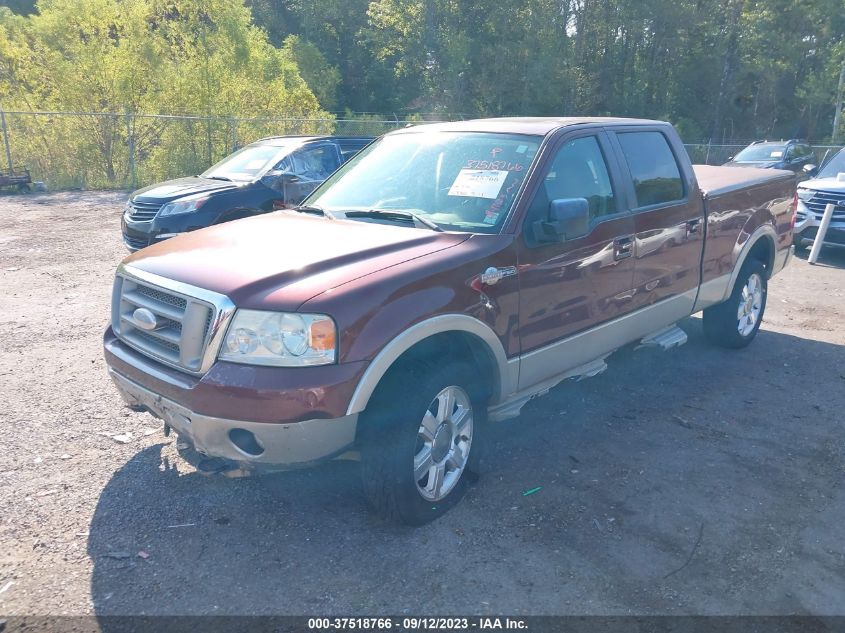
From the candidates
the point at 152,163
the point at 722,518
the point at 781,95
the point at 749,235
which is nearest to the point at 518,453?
the point at 722,518

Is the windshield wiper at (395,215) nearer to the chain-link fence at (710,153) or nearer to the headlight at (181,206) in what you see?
the headlight at (181,206)

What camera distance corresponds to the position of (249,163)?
10.4 metres

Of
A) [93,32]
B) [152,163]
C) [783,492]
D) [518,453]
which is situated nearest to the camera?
[783,492]

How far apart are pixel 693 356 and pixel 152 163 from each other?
60.5 feet

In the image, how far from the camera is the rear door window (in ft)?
16.0

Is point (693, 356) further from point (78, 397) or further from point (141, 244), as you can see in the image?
point (141, 244)

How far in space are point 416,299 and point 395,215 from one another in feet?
3.06

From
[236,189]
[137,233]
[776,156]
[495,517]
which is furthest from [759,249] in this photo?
[776,156]

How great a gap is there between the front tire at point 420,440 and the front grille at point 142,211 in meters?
7.17

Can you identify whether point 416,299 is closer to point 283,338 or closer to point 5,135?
point 283,338

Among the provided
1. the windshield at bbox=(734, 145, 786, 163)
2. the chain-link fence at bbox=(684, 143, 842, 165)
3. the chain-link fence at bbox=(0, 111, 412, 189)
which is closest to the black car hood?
the chain-link fence at bbox=(0, 111, 412, 189)

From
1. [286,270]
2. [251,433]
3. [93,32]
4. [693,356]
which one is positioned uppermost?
[93,32]

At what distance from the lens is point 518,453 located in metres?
4.44

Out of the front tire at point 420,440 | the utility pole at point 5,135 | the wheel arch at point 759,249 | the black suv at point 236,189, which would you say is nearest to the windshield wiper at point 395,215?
the front tire at point 420,440
